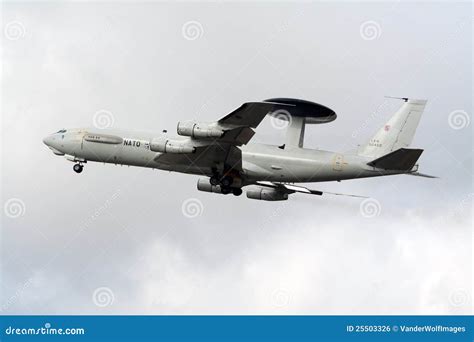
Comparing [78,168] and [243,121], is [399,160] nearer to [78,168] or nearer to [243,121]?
[243,121]

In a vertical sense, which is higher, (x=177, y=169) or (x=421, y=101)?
(x=421, y=101)

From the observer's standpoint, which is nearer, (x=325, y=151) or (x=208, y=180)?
(x=325, y=151)

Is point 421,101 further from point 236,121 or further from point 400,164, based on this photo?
point 236,121

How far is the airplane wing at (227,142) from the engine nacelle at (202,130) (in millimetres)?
157

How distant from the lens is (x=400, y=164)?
168ft

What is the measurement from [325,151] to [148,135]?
12.9 meters

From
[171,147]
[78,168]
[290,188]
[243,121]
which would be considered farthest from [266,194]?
[78,168]

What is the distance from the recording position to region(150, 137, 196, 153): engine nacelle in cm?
5503

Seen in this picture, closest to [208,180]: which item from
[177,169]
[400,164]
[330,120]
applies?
[177,169]

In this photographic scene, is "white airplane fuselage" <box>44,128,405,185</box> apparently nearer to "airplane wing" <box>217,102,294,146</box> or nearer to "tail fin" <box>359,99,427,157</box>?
"tail fin" <box>359,99,427,157</box>

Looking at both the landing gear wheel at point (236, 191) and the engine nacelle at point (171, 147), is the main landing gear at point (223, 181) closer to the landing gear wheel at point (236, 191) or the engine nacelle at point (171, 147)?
the landing gear wheel at point (236, 191)

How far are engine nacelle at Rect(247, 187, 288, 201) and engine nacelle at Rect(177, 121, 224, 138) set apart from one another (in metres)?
12.6

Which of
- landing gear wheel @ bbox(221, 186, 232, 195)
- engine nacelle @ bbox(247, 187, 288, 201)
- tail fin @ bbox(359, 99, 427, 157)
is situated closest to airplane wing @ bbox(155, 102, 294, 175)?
landing gear wheel @ bbox(221, 186, 232, 195)

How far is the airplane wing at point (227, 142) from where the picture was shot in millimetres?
50312
